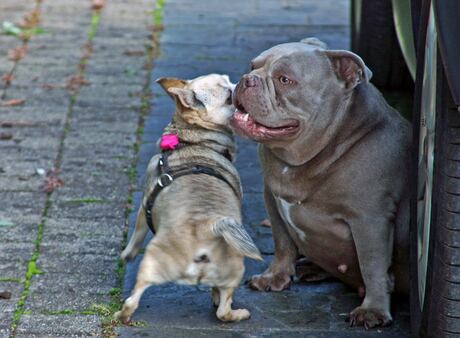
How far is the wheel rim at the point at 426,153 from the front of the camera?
3.64 meters

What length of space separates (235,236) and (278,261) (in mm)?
856

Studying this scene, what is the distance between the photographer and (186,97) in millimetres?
4578

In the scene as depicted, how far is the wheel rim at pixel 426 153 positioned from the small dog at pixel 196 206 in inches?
24.1

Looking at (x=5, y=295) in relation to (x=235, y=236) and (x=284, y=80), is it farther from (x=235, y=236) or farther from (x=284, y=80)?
(x=284, y=80)

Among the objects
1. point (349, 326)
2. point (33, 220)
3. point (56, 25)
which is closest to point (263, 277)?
point (349, 326)

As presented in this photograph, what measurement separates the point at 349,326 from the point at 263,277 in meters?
0.51

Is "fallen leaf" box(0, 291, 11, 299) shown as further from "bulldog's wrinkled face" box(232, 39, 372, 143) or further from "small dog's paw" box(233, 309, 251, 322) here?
"bulldog's wrinkled face" box(232, 39, 372, 143)

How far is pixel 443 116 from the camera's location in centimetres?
342

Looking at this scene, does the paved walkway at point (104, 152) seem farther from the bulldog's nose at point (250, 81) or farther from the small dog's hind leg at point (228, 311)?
the bulldog's nose at point (250, 81)

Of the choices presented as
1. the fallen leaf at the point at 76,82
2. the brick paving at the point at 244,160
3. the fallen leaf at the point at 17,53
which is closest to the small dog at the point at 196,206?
the brick paving at the point at 244,160

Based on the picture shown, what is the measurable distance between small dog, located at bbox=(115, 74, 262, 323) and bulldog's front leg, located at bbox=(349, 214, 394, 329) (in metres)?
0.49

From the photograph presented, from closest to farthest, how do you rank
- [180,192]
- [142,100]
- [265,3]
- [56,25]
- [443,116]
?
[443,116], [180,192], [142,100], [56,25], [265,3]

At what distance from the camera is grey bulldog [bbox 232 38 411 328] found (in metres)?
4.15

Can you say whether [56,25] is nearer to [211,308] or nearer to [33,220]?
[33,220]
